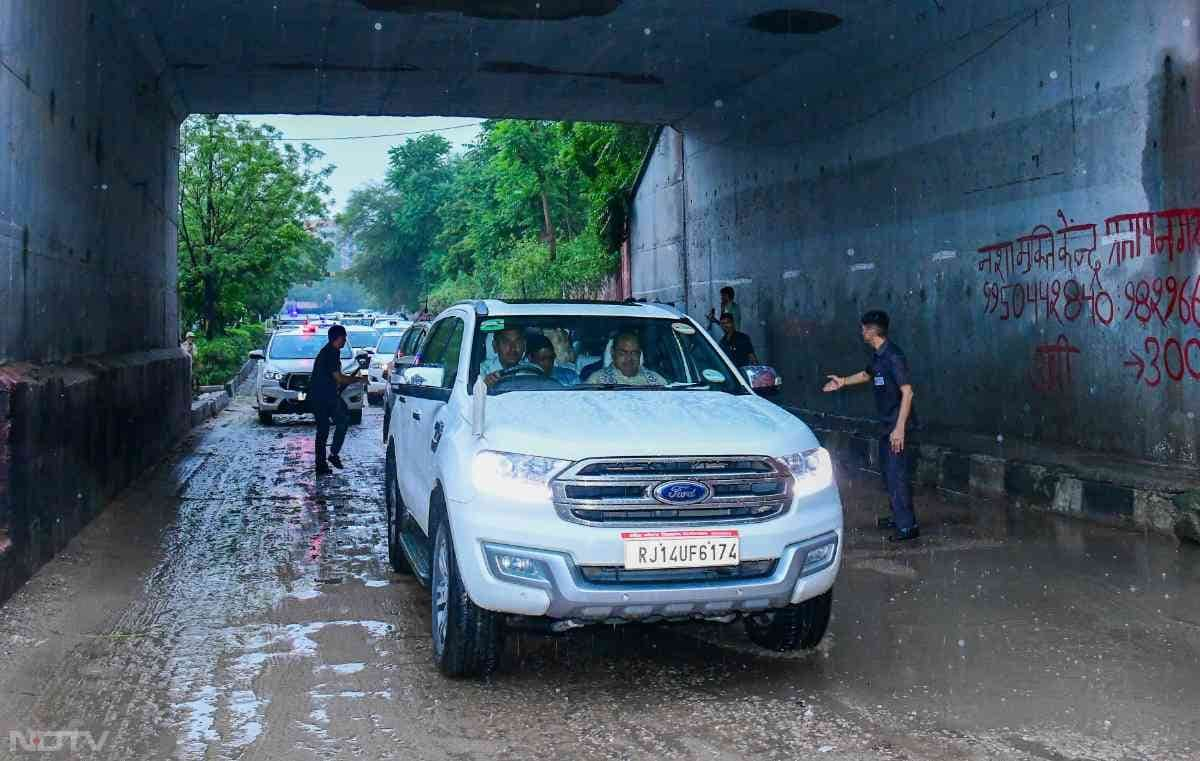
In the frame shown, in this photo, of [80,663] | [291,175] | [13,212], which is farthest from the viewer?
[291,175]

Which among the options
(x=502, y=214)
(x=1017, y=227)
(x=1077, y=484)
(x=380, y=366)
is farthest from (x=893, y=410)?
(x=502, y=214)

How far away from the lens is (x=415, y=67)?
16.6 m

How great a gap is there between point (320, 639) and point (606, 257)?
24.3 m

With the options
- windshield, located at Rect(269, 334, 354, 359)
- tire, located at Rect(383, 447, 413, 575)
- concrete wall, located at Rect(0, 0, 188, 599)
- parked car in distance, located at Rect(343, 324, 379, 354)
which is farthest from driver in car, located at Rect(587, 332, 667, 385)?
parked car in distance, located at Rect(343, 324, 379, 354)

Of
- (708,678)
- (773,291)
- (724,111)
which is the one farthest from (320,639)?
(724,111)

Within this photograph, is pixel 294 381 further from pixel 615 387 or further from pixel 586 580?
pixel 586 580

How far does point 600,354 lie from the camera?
644cm

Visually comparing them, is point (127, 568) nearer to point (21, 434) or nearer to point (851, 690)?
point (21, 434)

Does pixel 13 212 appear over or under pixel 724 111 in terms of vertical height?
under

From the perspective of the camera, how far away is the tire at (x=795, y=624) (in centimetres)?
557

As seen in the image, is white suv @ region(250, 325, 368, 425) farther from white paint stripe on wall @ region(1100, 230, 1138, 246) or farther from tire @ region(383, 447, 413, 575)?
white paint stripe on wall @ region(1100, 230, 1138, 246)

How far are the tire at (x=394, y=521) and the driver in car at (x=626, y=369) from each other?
189 cm

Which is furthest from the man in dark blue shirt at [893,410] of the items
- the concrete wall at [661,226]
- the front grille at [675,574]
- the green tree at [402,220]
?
the green tree at [402,220]

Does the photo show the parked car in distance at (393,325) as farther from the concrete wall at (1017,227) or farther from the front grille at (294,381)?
the concrete wall at (1017,227)
